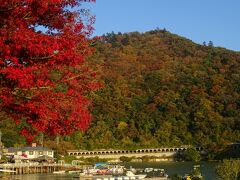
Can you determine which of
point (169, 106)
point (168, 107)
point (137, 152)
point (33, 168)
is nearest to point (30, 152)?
point (33, 168)

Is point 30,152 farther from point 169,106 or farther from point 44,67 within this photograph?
point 44,67

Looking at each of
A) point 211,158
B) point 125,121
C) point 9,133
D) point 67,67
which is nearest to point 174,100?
point 125,121

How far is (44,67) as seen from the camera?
6.29 meters

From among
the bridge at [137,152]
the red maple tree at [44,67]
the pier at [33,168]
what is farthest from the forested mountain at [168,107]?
the red maple tree at [44,67]

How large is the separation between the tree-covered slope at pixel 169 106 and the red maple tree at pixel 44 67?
76.0 m

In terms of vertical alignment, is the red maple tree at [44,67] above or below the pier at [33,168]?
above

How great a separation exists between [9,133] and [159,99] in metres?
33.1

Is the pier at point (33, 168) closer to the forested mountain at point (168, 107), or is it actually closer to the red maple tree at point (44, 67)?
the forested mountain at point (168, 107)

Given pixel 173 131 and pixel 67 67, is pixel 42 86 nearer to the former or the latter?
pixel 67 67

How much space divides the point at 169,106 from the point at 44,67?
8545 cm

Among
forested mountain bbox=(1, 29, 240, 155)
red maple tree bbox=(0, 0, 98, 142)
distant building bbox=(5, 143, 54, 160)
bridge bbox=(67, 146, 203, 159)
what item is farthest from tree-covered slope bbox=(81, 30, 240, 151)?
red maple tree bbox=(0, 0, 98, 142)

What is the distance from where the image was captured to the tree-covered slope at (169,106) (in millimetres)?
86375

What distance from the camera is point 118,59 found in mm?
119312

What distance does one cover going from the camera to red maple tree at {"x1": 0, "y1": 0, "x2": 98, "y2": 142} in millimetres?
5801
